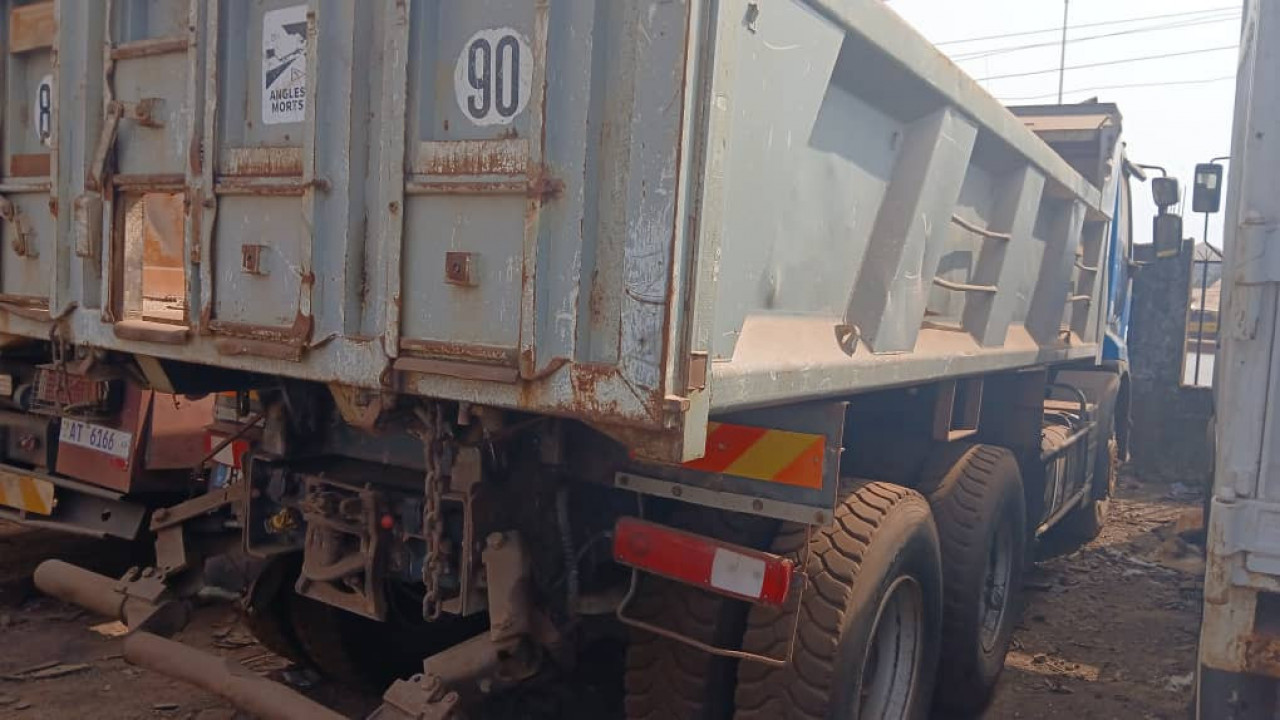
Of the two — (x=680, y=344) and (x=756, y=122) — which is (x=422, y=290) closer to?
(x=680, y=344)

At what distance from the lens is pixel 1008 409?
520 centimetres

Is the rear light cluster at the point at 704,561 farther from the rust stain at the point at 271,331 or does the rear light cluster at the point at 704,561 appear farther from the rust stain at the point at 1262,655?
the rust stain at the point at 1262,655

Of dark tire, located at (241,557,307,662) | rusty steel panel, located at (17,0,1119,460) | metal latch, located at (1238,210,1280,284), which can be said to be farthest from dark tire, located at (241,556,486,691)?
metal latch, located at (1238,210,1280,284)

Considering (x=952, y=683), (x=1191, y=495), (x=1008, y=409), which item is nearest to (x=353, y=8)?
(x=952, y=683)

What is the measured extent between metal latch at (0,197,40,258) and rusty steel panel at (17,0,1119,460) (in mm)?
14

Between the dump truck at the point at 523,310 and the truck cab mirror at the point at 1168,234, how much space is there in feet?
14.0

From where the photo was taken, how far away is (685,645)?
289cm

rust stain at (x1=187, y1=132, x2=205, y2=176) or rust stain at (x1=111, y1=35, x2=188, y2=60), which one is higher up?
rust stain at (x1=111, y1=35, x2=188, y2=60)

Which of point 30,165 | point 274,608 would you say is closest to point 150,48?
point 30,165

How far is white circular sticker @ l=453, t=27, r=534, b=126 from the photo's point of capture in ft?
7.26

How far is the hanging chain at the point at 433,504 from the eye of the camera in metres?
2.52

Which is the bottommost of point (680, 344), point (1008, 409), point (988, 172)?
point (1008, 409)

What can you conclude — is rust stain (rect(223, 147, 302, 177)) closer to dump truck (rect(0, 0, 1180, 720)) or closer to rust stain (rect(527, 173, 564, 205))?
dump truck (rect(0, 0, 1180, 720))

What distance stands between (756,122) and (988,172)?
2.05 meters
